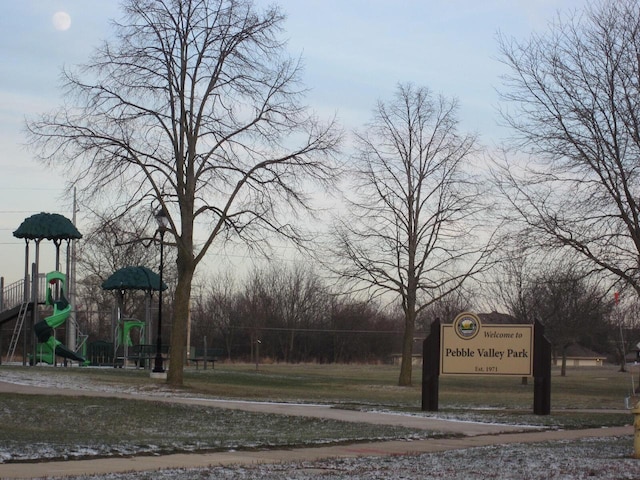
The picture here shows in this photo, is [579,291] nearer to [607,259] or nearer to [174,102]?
[607,259]

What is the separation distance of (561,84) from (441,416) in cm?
1136

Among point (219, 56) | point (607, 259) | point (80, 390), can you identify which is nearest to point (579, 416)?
point (607, 259)

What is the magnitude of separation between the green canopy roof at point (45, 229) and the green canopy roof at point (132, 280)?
3.47 metres

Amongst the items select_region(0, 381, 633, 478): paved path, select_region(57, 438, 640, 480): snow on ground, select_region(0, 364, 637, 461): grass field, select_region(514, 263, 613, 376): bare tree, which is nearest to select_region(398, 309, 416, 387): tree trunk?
select_region(514, 263, 613, 376): bare tree

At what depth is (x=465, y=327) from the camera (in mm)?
22359

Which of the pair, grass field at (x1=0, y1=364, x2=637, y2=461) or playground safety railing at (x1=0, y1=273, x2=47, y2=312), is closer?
grass field at (x1=0, y1=364, x2=637, y2=461)

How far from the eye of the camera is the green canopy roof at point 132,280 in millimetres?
42188

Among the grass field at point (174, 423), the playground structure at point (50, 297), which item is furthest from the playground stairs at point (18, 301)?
the grass field at point (174, 423)

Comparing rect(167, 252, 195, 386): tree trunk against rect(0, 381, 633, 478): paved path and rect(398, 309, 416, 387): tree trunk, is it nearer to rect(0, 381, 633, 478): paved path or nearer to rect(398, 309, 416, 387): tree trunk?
rect(0, 381, 633, 478): paved path

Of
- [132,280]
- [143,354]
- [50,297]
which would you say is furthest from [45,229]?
[143,354]

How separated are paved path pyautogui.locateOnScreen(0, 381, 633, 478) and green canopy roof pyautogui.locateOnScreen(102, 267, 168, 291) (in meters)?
18.2

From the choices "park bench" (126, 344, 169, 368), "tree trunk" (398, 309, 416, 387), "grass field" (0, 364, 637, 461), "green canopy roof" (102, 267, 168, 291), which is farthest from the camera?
"green canopy roof" (102, 267, 168, 291)

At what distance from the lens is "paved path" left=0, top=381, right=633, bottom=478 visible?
11.3m

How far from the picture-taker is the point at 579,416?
21.7 meters
